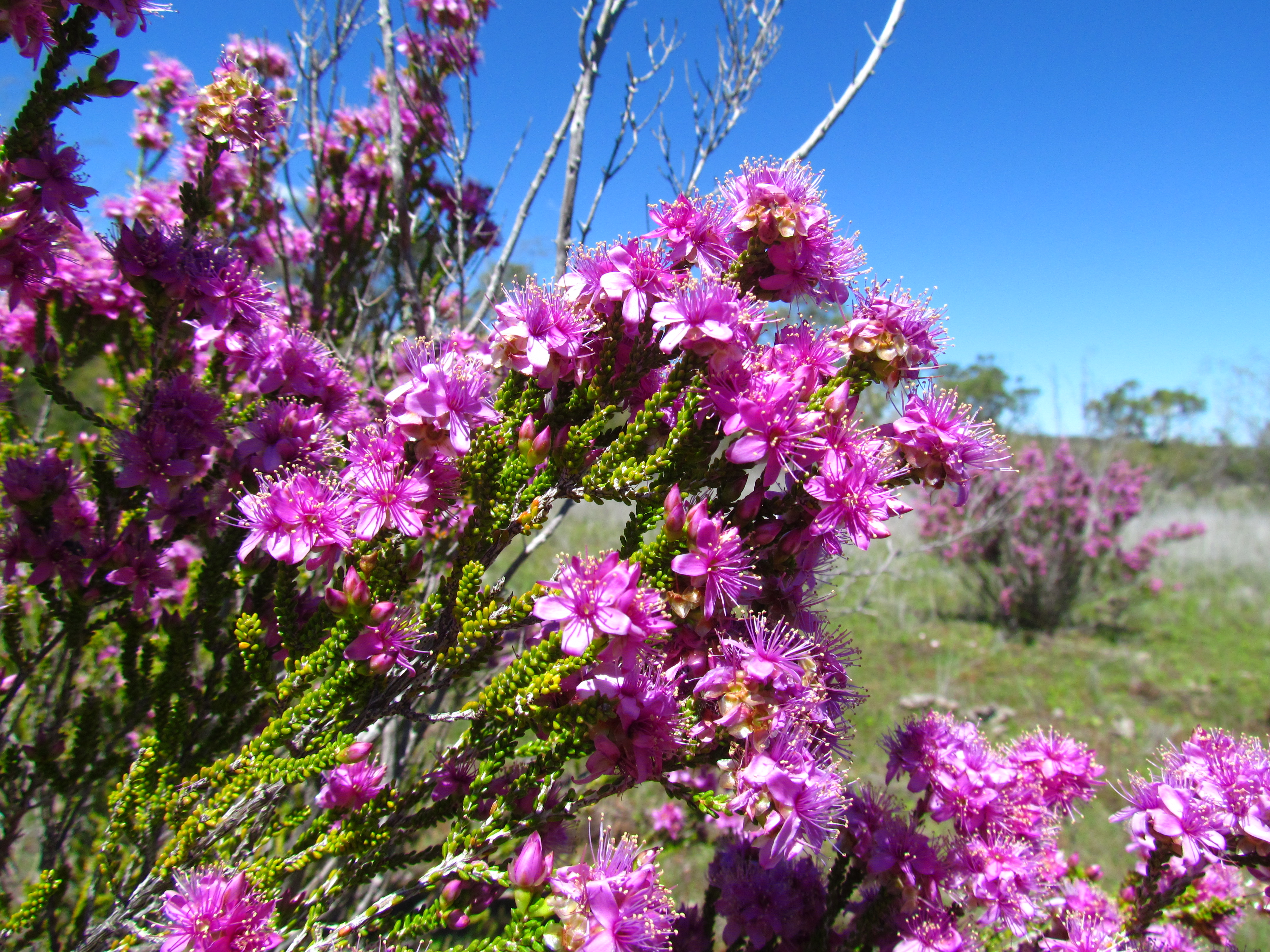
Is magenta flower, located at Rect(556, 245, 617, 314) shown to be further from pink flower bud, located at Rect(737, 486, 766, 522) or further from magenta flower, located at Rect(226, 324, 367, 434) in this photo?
magenta flower, located at Rect(226, 324, 367, 434)

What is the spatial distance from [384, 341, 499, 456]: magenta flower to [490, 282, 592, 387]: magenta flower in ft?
0.36

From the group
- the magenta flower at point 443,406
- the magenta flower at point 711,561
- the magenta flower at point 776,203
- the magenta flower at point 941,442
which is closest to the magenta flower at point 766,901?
the magenta flower at point 711,561

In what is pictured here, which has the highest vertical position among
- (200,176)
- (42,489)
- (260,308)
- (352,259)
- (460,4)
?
(460,4)

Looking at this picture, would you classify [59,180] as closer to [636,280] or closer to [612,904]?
[636,280]

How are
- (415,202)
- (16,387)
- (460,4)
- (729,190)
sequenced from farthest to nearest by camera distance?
(415,202) < (460,4) < (16,387) < (729,190)

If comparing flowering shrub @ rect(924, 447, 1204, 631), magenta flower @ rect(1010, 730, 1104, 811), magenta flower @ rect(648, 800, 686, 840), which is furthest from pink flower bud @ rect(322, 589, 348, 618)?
flowering shrub @ rect(924, 447, 1204, 631)

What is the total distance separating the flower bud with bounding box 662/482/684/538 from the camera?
145 centimetres

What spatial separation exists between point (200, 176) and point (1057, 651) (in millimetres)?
12161

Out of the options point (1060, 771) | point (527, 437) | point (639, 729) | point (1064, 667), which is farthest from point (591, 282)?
point (1064, 667)

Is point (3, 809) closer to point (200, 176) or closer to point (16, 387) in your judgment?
point (16, 387)

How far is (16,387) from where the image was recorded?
260 cm

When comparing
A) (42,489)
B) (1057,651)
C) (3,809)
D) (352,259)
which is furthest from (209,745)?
(1057,651)

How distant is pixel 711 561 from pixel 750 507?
220 mm

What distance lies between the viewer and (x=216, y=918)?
4.33 feet
